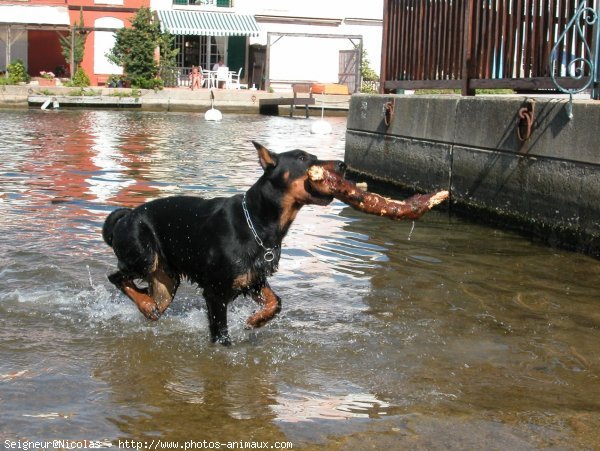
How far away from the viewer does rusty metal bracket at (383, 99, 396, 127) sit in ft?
42.6

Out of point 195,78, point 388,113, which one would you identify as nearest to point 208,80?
point 195,78

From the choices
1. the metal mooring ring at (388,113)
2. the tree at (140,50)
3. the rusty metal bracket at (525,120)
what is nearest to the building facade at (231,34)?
the tree at (140,50)

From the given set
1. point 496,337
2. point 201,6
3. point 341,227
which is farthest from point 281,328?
point 201,6

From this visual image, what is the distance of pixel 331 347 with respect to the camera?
6.07 m

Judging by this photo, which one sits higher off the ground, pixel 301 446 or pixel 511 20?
pixel 511 20

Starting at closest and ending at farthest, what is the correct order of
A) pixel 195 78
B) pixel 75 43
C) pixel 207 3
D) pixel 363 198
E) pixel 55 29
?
pixel 363 198
pixel 75 43
pixel 55 29
pixel 195 78
pixel 207 3

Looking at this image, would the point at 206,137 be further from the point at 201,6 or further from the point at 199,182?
the point at 201,6

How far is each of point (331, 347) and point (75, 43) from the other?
1548 inches

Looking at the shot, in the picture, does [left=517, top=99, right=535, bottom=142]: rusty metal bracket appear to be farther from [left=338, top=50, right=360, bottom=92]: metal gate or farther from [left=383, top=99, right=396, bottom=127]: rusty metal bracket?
[left=338, top=50, right=360, bottom=92]: metal gate

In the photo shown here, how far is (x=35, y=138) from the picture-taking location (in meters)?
21.8

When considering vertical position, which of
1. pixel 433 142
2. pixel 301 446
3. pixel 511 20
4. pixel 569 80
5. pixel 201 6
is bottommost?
pixel 301 446

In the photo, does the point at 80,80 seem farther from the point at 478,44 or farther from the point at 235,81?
the point at 478,44

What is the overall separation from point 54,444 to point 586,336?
12.6 ft

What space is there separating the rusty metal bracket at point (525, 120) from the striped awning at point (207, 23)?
3706 centimetres
